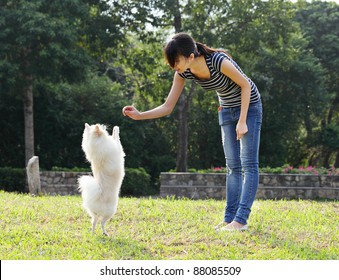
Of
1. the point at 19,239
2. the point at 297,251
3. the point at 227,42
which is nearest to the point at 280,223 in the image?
the point at 297,251

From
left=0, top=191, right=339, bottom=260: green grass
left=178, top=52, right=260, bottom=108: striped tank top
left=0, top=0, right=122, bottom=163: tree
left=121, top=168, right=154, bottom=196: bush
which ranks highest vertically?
left=0, top=0, right=122, bottom=163: tree

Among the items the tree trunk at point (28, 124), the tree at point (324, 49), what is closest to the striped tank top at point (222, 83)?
the tree trunk at point (28, 124)

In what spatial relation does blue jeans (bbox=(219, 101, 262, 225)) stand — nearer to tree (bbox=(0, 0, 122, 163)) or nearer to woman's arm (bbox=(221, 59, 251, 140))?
woman's arm (bbox=(221, 59, 251, 140))

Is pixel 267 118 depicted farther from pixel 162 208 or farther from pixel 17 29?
pixel 162 208

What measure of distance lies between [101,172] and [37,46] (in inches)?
548

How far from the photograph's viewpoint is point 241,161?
18.7 ft

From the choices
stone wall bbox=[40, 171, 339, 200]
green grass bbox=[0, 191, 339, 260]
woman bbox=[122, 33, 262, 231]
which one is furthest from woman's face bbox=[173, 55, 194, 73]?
stone wall bbox=[40, 171, 339, 200]

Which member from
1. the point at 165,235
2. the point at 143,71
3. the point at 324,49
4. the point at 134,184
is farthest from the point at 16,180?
the point at 324,49

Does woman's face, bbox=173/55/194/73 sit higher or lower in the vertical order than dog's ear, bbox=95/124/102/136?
higher

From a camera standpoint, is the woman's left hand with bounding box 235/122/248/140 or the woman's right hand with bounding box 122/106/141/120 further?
the woman's right hand with bounding box 122/106/141/120

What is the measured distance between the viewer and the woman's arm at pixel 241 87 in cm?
539

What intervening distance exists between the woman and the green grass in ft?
1.16

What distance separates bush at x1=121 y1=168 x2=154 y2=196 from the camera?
65.2 feet
